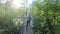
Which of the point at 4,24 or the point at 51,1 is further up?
the point at 51,1

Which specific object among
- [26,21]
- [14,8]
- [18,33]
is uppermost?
[14,8]

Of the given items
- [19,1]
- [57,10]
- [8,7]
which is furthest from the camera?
[19,1]

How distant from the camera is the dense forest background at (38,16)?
12.5ft

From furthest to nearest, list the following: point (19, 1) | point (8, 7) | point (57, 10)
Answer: point (19, 1) < point (8, 7) < point (57, 10)

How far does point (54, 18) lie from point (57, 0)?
34 cm

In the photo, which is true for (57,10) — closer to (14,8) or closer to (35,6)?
(35,6)

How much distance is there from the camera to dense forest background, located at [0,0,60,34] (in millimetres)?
3822

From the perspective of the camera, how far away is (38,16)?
406cm

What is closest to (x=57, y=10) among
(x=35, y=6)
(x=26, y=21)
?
(x=35, y=6)

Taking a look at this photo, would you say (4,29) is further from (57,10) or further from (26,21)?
(57,10)

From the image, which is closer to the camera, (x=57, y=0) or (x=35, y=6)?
(x=57, y=0)

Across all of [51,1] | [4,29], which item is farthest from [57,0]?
[4,29]

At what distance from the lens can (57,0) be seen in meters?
3.80

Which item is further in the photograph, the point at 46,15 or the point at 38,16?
the point at 38,16
